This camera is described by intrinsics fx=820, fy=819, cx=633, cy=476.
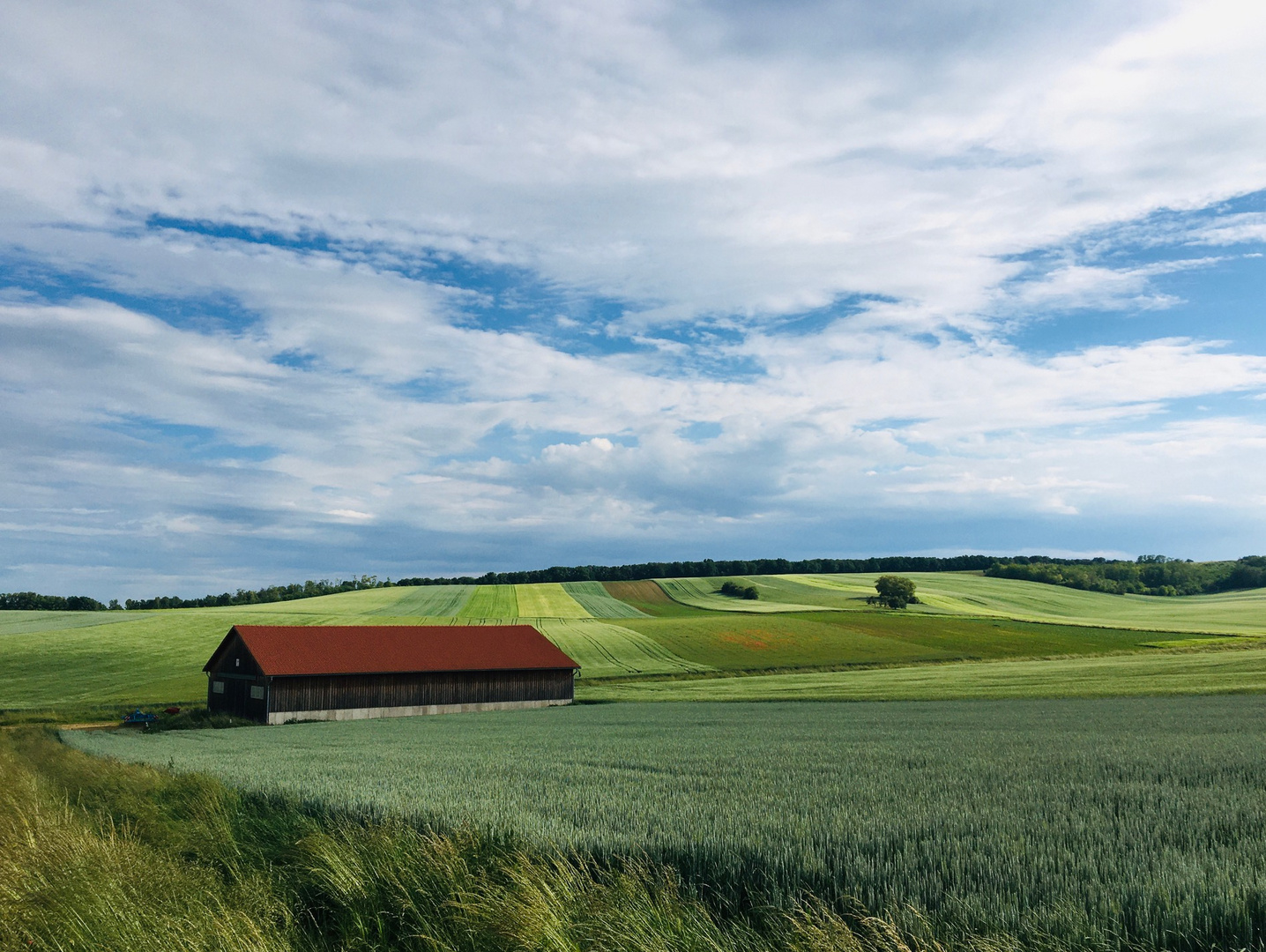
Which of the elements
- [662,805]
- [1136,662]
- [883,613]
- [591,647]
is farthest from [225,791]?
[883,613]

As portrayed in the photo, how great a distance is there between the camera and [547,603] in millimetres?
114250

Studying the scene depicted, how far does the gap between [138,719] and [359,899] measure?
167 ft

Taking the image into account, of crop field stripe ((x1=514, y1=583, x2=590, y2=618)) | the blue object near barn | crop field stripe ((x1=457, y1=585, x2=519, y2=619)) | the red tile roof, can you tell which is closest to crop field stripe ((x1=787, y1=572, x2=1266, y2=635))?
crop field stripe ((x1=514, y1=583, x2=590, y2=618))

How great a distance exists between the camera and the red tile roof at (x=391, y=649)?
53656 mm

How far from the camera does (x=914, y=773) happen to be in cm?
1387

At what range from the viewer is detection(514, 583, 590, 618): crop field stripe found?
10362 centimetres

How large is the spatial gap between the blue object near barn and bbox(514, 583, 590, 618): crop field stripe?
52320 millimetres

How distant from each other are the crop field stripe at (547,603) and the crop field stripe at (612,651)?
775cm

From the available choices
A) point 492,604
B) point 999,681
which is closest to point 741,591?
point 492,604

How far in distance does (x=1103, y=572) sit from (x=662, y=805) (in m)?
165

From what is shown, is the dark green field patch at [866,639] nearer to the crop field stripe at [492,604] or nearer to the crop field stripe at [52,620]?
the crop field stripe at [492,604]

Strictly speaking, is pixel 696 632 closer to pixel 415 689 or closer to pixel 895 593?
pixel 415 689

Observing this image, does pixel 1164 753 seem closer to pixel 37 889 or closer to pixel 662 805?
pixel 662 805

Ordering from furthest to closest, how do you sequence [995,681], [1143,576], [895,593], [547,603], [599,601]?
[1143,576], [599,601], [895,593], [547,603], [995,681]
